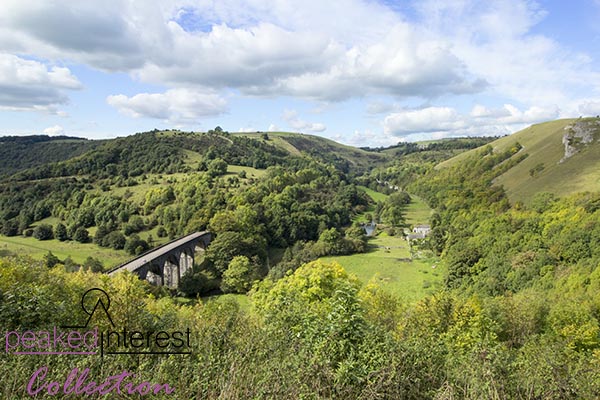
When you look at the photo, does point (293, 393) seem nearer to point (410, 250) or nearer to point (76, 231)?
point (410, 250)

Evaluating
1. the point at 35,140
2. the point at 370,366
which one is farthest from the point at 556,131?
the point at 35,140

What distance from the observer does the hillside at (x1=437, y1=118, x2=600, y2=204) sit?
202 feet

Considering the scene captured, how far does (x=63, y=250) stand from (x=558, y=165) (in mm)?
102194

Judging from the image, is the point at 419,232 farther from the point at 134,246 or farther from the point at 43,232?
the point at 43,232

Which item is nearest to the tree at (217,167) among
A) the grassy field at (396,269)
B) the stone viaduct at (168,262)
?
the stone viaduct at (168,262)

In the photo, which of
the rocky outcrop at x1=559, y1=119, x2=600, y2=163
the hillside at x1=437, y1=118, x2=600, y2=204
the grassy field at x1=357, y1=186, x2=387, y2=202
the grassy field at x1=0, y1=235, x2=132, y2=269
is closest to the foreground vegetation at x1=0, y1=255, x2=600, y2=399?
the grassy field at x1=0, y1=235, x2=132, y2=269

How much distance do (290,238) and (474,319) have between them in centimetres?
6155

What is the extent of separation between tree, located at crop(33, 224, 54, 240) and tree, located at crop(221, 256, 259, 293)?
4401 cm

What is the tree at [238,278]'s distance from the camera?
1961 inches

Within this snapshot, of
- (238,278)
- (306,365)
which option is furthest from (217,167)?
(306,365)

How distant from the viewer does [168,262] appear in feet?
169

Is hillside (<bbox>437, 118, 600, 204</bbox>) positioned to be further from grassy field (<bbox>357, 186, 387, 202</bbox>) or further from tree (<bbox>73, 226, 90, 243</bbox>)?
tree (<bbox>73, 226, 90, 243</bbox>)

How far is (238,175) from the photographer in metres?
106

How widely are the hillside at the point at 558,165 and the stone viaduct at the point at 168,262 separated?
213 ft
